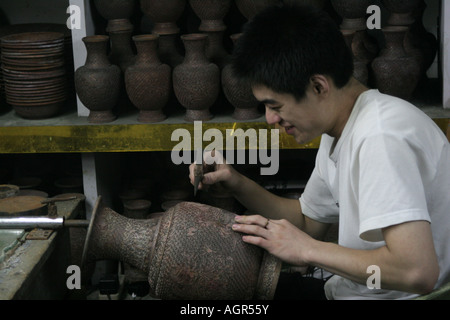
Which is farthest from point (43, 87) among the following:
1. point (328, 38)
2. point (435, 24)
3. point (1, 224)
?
point (435, 24)

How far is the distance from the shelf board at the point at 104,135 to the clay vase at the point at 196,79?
0.30ft

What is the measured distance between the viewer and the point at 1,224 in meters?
2.18

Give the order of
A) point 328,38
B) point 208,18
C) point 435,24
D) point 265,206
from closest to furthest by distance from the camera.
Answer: point 328,38 → point 265,206 → point 208,18 → point 435,24

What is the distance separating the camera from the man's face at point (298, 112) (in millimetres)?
1829

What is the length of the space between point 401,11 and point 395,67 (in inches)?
14.7

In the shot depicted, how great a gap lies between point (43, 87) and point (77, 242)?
0.79 m

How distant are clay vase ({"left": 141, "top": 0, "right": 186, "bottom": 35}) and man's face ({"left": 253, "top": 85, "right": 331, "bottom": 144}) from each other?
5.00ft

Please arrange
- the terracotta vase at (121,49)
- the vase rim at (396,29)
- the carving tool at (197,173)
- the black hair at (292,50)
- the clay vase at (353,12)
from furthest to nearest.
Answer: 1. the terracotta vase at (121,49)
2. the clay vase at (353,12)
3. the vase rim at (396,29)
4. the carving tool at (197,173)
5. the black hair at (292,50)

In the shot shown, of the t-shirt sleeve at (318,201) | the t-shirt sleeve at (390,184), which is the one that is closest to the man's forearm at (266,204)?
the t-shirt sleeve at (318,201)

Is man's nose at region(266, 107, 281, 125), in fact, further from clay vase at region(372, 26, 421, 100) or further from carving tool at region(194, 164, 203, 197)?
clay vase at region(372, 26, 421, 100)

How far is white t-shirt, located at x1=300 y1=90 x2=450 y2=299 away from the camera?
1.62 meters

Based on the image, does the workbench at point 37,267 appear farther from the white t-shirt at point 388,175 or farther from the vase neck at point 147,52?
the white t-shirt at point 388,175
